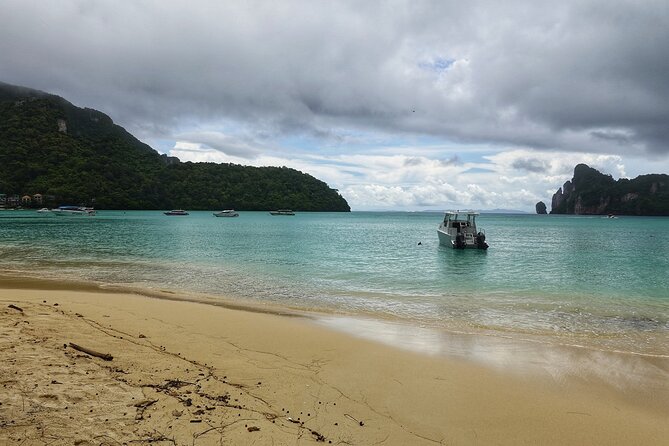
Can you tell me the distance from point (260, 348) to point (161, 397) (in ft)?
10.6

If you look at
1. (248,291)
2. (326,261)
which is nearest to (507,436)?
(248,291)

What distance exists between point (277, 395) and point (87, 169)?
164 metres

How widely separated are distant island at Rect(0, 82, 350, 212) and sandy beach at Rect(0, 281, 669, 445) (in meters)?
149

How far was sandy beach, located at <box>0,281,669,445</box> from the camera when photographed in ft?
15.0

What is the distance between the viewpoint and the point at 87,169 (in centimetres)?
14175

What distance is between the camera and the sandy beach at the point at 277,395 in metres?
4.58

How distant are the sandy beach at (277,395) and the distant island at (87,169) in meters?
149

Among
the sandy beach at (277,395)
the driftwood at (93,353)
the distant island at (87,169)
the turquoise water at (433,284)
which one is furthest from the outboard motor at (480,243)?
the distant island at (87,169)

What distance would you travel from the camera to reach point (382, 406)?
580 cm

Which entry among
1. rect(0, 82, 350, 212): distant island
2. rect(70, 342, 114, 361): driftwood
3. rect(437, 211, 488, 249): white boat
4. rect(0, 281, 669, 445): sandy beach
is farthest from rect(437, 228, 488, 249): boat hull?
rect(0, 82, 350, 212): distant island

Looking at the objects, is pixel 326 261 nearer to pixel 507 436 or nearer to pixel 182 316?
pixel 182 316

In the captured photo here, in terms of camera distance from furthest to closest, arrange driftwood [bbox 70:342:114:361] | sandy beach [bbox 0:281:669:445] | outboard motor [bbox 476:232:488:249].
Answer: outboard motor [bbox 476:232:488:249]
driftwood [bbox 70:342:114:361]
sandy beach [bbox 0:281:669:445]

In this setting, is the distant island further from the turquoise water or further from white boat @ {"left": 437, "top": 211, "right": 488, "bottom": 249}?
white boat @ {"left": 437, "top": 211, "right": 488, "bottom": 249}

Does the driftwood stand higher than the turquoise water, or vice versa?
the driftwood
